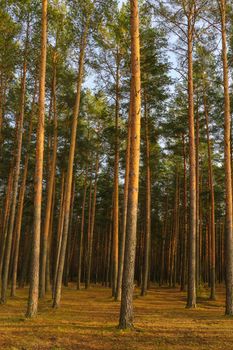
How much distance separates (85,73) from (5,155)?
8.38m

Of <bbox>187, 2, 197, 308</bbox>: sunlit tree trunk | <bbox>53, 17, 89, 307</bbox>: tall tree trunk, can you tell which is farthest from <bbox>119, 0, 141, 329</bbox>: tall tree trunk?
<bbox>187, 2, 197, 308</bbox>: sunlit tree trunk

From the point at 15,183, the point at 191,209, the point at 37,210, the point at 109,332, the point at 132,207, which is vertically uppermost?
the point at 15,183

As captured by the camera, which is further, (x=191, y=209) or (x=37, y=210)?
(x=191, y=209)

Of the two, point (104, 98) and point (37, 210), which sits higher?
point (104, 98)

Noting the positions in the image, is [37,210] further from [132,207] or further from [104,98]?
[104,98]

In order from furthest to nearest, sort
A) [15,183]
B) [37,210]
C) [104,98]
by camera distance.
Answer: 1. [104,98]
2. [15,183]
3. [37,210]

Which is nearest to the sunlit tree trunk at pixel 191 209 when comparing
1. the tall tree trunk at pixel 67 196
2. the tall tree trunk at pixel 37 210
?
the tall tree trunk at pixel 67 196

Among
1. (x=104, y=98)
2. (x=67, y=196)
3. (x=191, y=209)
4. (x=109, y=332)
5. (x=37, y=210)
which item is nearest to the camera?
(x=109, y=332)

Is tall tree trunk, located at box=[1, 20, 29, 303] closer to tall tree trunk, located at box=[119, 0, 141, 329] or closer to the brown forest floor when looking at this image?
Answer: the brown forest floor

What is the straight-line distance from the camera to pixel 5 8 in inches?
606

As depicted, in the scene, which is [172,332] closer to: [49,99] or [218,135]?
[49,99]

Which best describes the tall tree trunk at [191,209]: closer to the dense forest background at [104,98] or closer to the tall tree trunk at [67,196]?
the dense forest background at [104,98]

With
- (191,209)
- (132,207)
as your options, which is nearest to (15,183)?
(191,209)

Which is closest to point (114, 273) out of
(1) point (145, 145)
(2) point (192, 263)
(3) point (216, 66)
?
(2) point (192, 263)
